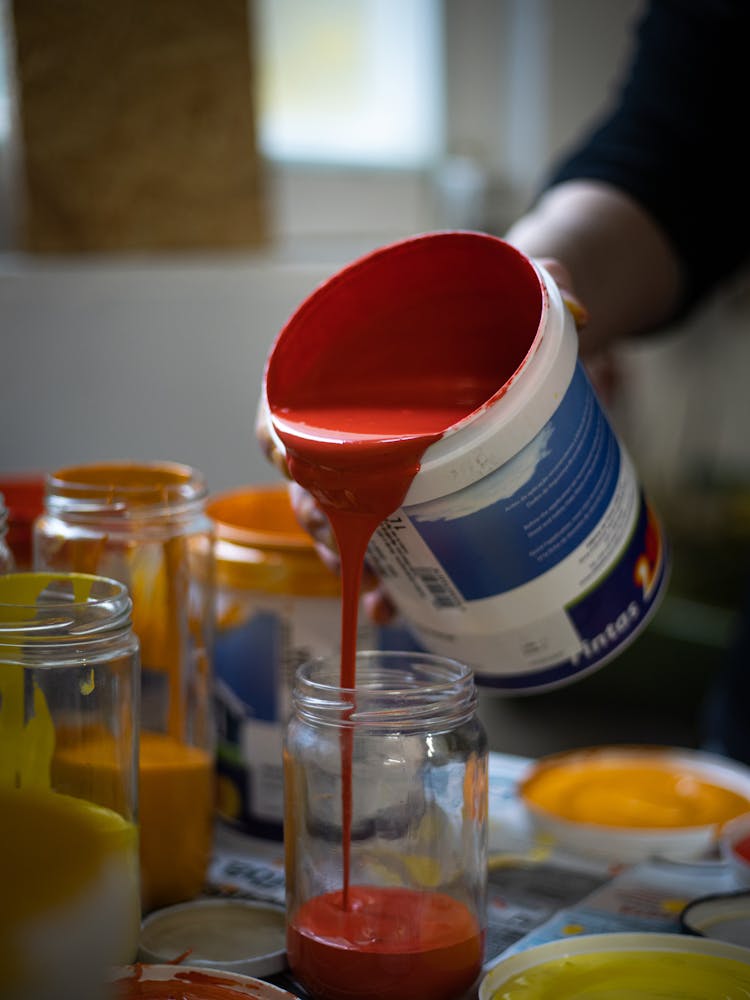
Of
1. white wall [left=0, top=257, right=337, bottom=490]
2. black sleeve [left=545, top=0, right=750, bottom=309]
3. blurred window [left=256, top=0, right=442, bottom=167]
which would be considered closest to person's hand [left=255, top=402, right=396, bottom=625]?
black sleeve [left=545, top=0, right=750, bottom=309]

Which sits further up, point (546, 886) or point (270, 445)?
point (270, 445)

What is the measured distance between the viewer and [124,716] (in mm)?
608

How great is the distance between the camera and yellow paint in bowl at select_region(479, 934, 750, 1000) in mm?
595

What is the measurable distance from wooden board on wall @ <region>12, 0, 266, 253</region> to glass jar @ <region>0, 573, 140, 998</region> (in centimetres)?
114

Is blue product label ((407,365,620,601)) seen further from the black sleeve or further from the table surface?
the black sleeve

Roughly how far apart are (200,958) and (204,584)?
0.80 feet

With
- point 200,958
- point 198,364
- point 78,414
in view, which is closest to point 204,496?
point 200,958

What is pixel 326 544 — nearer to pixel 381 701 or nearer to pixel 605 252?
pixel 381 701

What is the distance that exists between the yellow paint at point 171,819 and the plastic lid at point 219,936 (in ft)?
0.06

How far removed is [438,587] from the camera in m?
0.64

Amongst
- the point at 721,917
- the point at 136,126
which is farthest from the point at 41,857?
the point at 136,126

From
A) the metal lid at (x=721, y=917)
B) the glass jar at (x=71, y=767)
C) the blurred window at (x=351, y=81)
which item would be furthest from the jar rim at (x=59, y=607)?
the blurred window at (x=351, y=81)

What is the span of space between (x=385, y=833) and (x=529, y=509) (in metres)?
0.19

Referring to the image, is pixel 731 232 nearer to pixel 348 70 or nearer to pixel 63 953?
pixel 63 953
